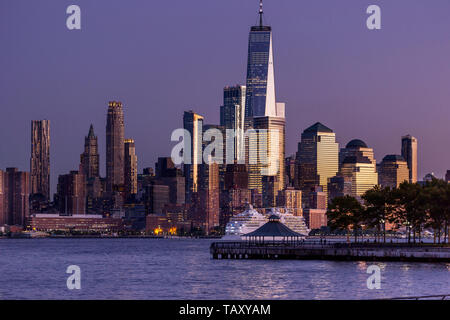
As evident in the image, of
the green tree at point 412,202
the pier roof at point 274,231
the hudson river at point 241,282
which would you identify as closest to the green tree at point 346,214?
the green tree at point 412,202

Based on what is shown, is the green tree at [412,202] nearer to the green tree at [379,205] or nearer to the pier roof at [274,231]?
the green tree at [379,205]

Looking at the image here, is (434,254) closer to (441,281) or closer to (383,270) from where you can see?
(383,270)

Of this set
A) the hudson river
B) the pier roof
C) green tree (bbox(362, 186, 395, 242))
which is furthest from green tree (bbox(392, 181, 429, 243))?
the hudson river

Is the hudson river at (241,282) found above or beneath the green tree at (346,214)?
beneath

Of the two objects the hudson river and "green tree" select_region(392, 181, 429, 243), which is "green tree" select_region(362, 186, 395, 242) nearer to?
"green tree" select_region(392, 181, 429, 243)

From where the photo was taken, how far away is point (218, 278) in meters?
95.1

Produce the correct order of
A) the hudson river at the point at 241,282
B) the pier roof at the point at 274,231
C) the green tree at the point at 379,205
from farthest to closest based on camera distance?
the green tree at the point at 379,205, the pier roof at the point at 274,231, the hudson river at the point at 241,282

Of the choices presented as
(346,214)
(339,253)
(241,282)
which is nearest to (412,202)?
(346,214)

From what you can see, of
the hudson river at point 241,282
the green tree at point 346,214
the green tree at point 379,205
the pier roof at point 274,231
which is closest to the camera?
the hudson river at point 241,282

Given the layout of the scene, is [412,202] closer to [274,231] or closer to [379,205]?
[379,205]
